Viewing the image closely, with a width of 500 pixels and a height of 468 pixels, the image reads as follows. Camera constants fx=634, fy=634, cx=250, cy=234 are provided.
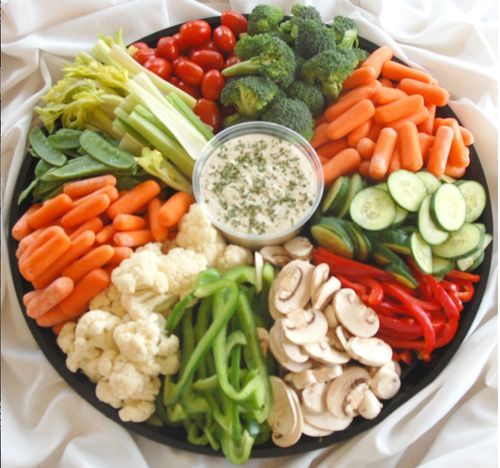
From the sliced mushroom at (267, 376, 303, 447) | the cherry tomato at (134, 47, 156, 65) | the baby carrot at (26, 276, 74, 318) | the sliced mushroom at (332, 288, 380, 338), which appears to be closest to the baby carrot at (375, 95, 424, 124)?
the sliced mushroom at (332, 288, 380, 338)

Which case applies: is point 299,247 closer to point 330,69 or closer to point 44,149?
point 330,69

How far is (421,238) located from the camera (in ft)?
7.55

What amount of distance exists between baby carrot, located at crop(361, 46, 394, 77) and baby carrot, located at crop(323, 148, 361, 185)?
39 cm

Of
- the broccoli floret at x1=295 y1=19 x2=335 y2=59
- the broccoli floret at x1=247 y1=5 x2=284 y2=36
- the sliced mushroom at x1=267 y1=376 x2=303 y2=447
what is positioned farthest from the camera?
the broccoli floret at x1=247 y1=5 x2=284 y2=36

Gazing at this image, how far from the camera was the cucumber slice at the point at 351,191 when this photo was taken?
2.40 metres

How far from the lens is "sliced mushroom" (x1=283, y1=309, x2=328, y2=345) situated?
2.16 m

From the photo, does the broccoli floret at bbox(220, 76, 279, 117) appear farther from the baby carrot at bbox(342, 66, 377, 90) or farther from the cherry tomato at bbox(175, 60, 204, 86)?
the baby carrot at bbox(342, 66, 377, 90)

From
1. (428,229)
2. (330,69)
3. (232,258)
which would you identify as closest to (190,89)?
(330,69)

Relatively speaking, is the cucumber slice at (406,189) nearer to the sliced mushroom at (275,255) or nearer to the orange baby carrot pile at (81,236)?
the sliced mushroom at (275,255)

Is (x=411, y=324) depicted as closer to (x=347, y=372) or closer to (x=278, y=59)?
(x=347, y=372)

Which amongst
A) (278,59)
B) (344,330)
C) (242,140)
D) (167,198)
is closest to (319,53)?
(278,59)

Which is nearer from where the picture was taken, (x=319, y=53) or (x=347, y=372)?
A: (x=347, y=372)

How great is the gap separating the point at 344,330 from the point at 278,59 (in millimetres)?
1110

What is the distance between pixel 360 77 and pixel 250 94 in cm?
48
